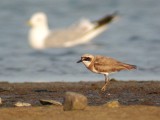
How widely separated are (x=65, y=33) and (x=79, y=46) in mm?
571

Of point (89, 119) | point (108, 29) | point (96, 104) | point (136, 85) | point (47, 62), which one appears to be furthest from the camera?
point (108, 29)

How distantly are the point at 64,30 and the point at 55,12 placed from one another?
4.30 meters

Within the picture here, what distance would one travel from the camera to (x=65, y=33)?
17906 millimetres

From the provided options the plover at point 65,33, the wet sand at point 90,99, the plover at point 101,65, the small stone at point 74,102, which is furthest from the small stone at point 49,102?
the plover at point 65,33

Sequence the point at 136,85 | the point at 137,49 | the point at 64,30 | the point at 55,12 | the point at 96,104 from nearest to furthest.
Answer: the point at 96,104 < the point at 136,85 < the point at 137,49 < the point at 64,30 < the point at 55,12

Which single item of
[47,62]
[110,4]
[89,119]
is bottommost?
[89,119]

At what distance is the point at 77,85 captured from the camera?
996 cm

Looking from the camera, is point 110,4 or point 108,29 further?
point 110,4

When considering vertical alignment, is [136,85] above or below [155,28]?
below

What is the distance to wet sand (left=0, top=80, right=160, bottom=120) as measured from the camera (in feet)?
23.1

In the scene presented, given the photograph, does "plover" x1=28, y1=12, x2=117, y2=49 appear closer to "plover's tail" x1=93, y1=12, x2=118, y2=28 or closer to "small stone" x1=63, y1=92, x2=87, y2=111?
"plover's tail" x1=93, y1=12, x2=118, y2=28

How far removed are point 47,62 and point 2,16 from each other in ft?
23.7

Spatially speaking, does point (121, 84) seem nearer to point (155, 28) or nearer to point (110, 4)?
point (155, 28)

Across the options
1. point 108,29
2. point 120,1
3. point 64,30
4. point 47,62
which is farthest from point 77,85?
point 120,1
